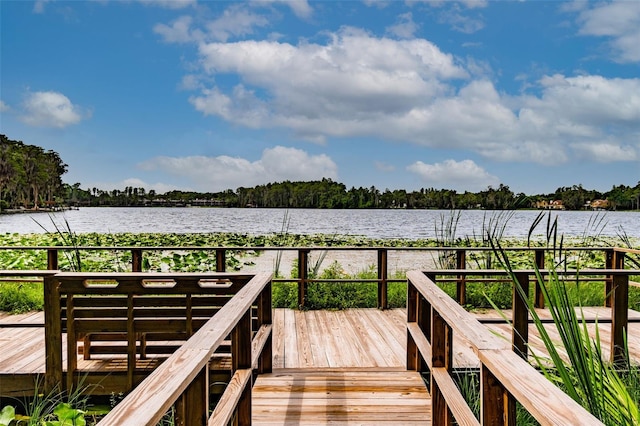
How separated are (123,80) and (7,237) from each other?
10.2 m

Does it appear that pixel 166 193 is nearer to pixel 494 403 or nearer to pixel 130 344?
pixel 130 344

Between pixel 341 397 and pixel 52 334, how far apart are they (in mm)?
2078

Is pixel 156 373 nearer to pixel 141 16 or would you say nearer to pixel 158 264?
pixel 158 264

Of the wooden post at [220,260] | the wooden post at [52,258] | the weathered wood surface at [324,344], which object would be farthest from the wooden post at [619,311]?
the wooden post at [52,258]

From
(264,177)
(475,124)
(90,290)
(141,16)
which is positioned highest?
(141,16)

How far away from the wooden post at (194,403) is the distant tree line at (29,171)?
115ft

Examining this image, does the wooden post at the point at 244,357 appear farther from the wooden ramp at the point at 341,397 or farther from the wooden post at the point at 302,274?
the wooden post at the point at 302,274

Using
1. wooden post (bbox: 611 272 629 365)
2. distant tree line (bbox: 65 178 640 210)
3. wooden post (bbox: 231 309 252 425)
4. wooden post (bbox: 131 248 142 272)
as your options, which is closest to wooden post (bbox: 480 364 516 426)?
wooden post (bbox: 231 309 252 425)

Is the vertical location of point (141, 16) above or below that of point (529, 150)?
above

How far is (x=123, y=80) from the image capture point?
2111 centimetres

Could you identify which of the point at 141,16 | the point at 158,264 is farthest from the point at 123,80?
the point at 158,264

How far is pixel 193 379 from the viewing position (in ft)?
4.40

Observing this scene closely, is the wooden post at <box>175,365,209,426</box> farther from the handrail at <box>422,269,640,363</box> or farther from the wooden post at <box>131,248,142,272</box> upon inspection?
the wooden post at <box>131,248,142,272</box>

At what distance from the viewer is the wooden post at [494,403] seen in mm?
1380
